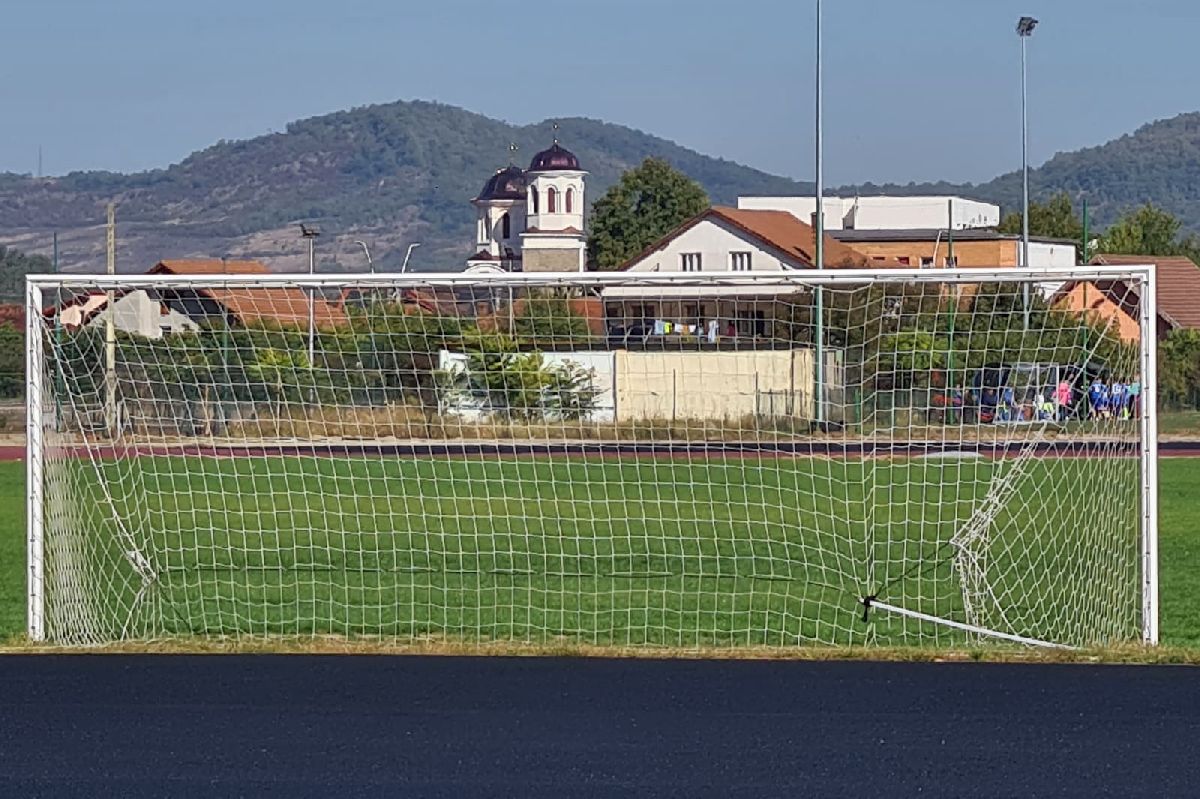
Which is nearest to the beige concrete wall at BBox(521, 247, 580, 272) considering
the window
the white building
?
the white building

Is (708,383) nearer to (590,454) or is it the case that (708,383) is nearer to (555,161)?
(590,454)

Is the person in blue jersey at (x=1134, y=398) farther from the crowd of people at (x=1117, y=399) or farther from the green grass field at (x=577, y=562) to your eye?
the green grass field at (x=577, y=562)

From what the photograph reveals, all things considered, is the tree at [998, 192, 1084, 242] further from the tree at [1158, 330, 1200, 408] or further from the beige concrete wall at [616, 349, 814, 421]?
the beige concrete wall at [616, 349, 814, 421]

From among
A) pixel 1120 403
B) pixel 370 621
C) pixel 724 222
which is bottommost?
pixel 370 621

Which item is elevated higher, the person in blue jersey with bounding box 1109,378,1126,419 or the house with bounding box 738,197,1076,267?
the house with bounding box 738,197,1076,267

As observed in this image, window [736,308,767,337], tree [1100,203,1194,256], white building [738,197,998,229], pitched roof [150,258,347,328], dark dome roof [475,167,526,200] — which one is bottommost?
window [736,308,767,337]

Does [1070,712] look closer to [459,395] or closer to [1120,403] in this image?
[1120,403]

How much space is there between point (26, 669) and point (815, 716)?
3.81 m

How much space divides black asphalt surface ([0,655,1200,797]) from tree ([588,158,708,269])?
83.8 meters

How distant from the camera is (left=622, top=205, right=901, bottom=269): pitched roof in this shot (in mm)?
67938

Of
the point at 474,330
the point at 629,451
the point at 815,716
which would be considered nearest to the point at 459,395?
the point at 474,330

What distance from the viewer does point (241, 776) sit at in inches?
256

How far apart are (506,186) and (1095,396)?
112 meters

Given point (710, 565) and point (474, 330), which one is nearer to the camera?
point (710, 565)
